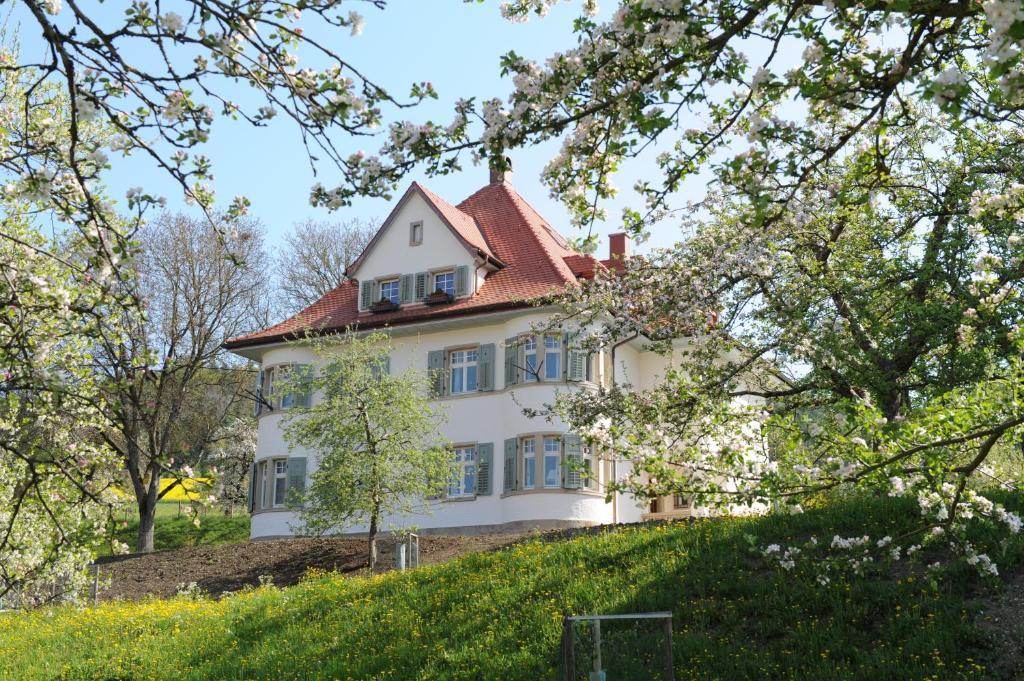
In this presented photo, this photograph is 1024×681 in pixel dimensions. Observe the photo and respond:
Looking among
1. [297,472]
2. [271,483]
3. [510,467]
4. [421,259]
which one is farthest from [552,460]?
[271,483]

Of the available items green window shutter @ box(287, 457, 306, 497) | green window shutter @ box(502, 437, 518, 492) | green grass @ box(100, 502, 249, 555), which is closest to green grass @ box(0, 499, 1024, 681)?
green window shutter @ box(502, 437, 518, 492)

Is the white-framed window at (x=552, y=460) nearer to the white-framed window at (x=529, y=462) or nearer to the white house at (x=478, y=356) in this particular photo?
the white house at (x=478, y=356)

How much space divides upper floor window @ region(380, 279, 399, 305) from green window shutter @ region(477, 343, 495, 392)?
3895 millimetres

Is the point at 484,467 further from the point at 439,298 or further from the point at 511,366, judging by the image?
the point at 439,298

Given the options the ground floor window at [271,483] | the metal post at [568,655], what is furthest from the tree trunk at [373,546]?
the metal post at [568,655]

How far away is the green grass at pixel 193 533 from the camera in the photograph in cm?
3891

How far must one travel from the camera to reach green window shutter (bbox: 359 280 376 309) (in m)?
31.1

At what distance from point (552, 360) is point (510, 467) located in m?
3.07

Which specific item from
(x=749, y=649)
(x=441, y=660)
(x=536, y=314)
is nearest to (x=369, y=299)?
(x=536, y=314)

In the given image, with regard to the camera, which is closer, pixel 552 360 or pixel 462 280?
pixel 552 360

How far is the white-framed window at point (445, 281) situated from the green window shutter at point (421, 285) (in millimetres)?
301

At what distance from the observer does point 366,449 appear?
76.2ft

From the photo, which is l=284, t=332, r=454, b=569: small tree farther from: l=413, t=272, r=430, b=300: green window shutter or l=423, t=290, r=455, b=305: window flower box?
l=413, t=272, r=430, b=300: green window shutter

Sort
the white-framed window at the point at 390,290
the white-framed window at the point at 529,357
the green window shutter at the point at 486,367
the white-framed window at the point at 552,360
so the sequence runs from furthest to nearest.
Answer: the white-framed window at the point at 390,290, the green window shutter at the point at 486,367, the white-framed window at the point at 529,357, the white-framed window at the point at 552,360
